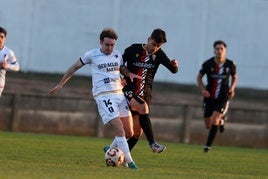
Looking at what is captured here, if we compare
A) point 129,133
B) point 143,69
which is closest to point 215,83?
point 143,69

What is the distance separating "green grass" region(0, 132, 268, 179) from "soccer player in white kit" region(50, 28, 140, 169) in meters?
0.60

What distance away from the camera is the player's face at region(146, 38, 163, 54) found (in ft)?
51.9

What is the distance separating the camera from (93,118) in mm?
28609

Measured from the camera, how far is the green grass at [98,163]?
1355cm

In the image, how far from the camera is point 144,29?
1355 inches

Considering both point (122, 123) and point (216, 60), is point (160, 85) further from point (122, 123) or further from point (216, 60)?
point (122, 123)

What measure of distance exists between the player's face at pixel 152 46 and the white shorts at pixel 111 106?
904 millimetres

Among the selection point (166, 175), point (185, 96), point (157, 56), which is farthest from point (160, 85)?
point (166, 175)

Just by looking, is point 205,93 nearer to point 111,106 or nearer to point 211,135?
point 211,135

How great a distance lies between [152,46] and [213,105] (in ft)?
20.9

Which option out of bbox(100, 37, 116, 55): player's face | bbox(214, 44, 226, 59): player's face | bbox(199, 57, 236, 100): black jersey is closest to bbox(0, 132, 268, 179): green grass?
bbox(199, 57, 236, 100): black jersey

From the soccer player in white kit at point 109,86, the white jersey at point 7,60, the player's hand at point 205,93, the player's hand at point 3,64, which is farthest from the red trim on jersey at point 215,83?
the soccer player in white kit at point 109,86

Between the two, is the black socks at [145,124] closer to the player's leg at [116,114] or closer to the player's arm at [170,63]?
the player's leg at [116,114]

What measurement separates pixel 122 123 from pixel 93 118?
43.0 feet
